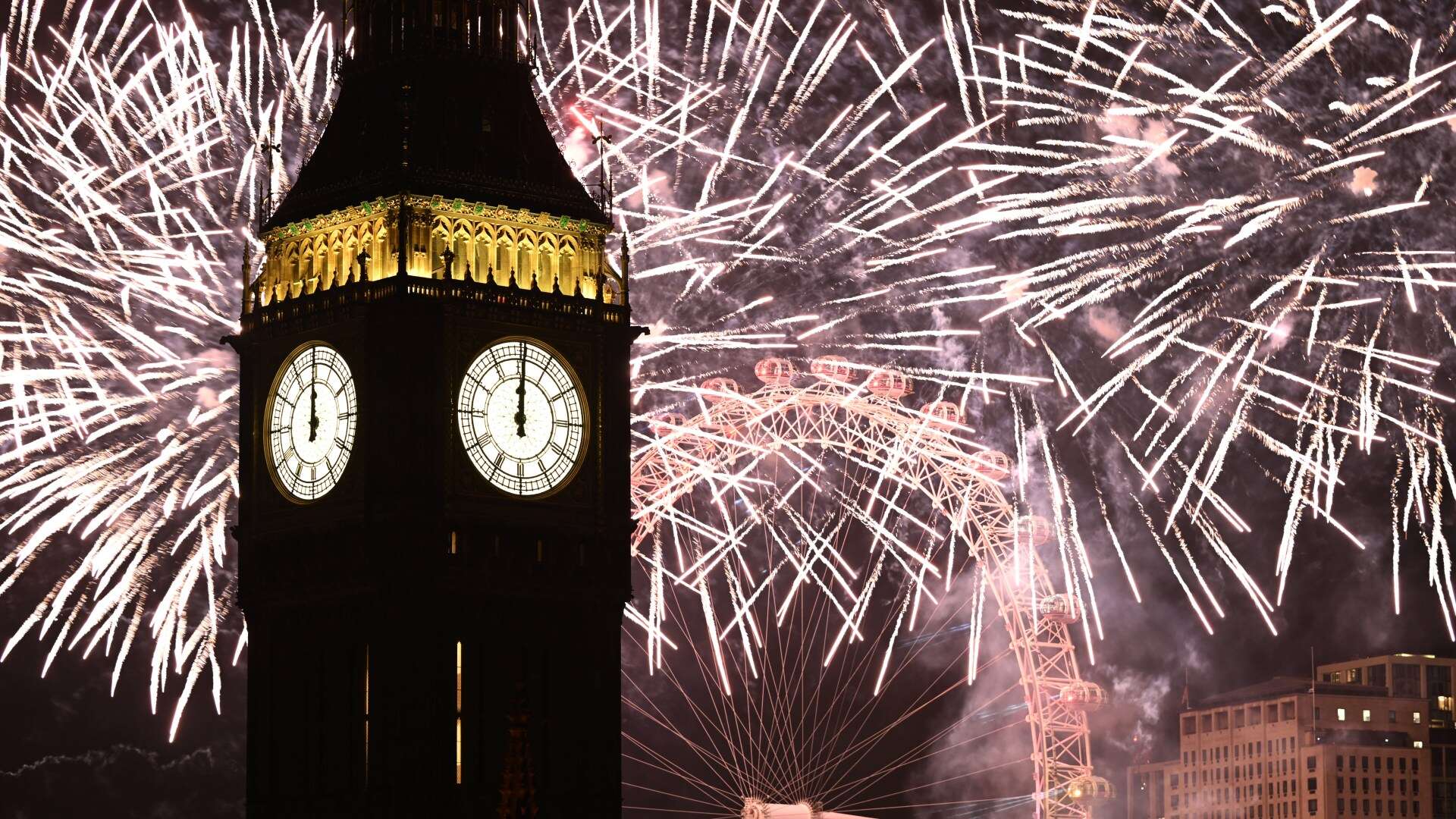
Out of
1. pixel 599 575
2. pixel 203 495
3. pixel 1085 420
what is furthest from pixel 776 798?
pixel 599 575

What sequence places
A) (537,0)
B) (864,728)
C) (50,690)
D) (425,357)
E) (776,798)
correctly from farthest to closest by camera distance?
(864,728) < (776,798) < (50,690) < (537,0) < (425,357)

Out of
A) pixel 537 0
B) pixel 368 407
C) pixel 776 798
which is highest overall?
pixel 537 0

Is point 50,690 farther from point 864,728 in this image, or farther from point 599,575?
point 599,575

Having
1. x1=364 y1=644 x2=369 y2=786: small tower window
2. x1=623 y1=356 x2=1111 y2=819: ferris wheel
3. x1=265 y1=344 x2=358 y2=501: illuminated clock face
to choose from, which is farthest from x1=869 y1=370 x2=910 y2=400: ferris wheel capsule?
x1=364 y1=644 x2=369 y2=786: small tower window

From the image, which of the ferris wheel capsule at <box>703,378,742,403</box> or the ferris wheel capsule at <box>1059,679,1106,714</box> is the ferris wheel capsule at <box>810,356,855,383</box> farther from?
the ferris wheel capsule at <box>1059,679,1106,714</box>

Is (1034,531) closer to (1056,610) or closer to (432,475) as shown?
(1056,610)

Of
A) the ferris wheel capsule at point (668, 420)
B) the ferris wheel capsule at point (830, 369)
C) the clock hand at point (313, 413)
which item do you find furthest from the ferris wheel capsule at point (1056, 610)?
the clock hand at point (313, 413)
